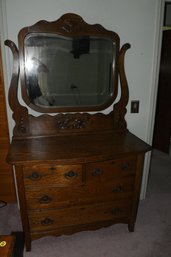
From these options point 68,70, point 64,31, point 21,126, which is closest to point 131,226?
point 21,126

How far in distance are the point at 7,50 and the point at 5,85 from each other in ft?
0.99

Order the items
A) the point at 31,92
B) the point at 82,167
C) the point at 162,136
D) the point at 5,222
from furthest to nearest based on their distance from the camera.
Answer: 1. the point at 162,136
2. the point at 5,222
3. the point at 31,92
4. the point at 82,167

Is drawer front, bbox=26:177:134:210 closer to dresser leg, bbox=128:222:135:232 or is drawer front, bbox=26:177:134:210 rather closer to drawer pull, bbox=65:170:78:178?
drawer pull, bbox=65:170:78:178

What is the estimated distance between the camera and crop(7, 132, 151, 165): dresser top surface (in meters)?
1.43

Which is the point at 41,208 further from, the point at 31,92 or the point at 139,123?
the point at 139,123

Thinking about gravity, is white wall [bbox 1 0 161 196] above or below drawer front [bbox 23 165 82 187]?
above

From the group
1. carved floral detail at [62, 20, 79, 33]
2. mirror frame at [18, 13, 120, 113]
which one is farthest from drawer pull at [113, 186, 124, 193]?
carved floral detail at [62, 20, 79, 33]

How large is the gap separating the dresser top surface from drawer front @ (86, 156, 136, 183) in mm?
104

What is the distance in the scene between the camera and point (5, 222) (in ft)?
6.64

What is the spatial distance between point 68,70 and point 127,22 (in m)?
0.69

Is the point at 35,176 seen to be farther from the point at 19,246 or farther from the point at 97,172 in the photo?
the point at 19,246

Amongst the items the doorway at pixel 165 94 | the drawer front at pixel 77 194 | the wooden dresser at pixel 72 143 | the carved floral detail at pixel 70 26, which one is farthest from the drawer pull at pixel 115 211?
the doorway at pixel 165 94

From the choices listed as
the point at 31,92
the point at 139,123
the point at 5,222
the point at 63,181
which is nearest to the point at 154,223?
the point at 139,123

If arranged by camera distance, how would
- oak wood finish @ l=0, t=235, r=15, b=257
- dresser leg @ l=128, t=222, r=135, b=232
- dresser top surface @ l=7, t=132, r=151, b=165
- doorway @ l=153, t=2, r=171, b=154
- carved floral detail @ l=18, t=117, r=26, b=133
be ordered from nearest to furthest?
1. oak wood finish @ l=0, t=235, r=15, b=257
2. dresser top surface @ l=7, t=132, r=151, b=165
3. carved floral detail @ l=18, t=117, r=26, b=133
4. dresser leg @ l=128, t=222, r=135, b=232
5. doorway @ l=153, t=2, r=171, b=154
